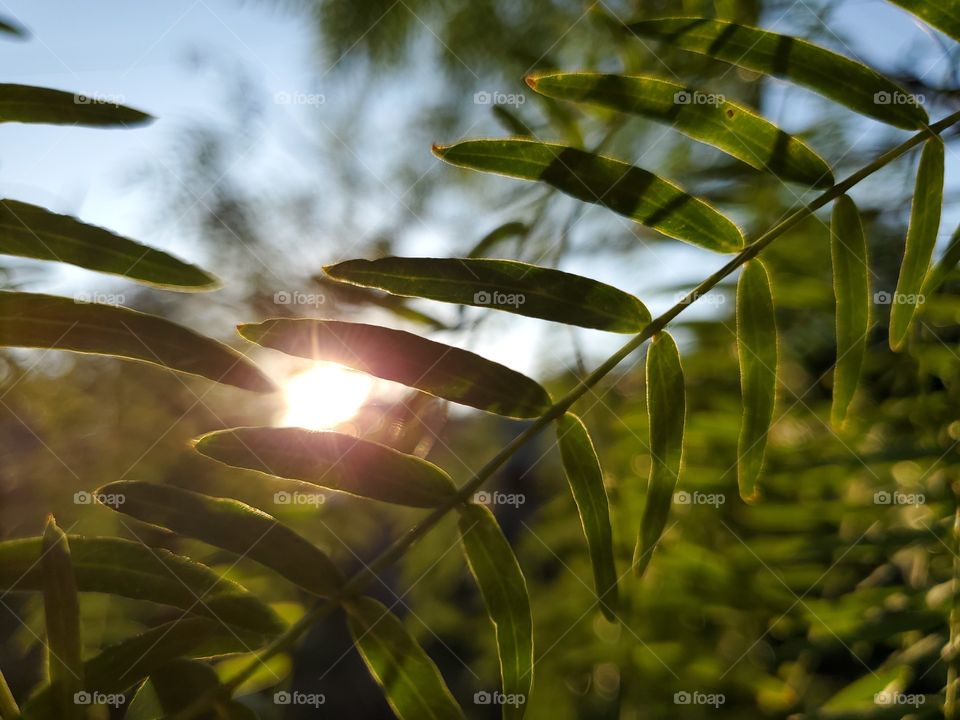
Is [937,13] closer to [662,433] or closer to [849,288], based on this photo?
[849,288]

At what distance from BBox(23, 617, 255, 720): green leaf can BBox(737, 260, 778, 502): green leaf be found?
34 centimetres

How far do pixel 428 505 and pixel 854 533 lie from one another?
0.66m

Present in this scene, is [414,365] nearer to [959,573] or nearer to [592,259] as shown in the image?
[959,573]

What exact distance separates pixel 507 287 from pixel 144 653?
27cm

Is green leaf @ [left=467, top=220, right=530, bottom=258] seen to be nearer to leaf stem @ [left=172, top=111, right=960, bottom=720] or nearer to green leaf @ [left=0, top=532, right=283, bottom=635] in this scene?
leaf stem @ [left=172, top=111, right=960, bottom=720]

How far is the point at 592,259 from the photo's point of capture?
1.20 meters

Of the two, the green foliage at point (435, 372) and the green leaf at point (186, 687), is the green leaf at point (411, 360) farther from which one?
the green leaf at point (186, 687)

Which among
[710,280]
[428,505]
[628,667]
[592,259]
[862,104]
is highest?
[592,259]

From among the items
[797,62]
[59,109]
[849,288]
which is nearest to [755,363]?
[849,288]

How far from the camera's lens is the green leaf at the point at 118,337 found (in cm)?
38

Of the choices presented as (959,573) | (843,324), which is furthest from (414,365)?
(959,573)

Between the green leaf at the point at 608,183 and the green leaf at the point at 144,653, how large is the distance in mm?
293

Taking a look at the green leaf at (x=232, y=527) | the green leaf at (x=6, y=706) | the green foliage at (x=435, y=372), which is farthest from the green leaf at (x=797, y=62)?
the green leaf at (x=6, y=706)

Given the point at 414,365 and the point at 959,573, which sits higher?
the point at 414,365
